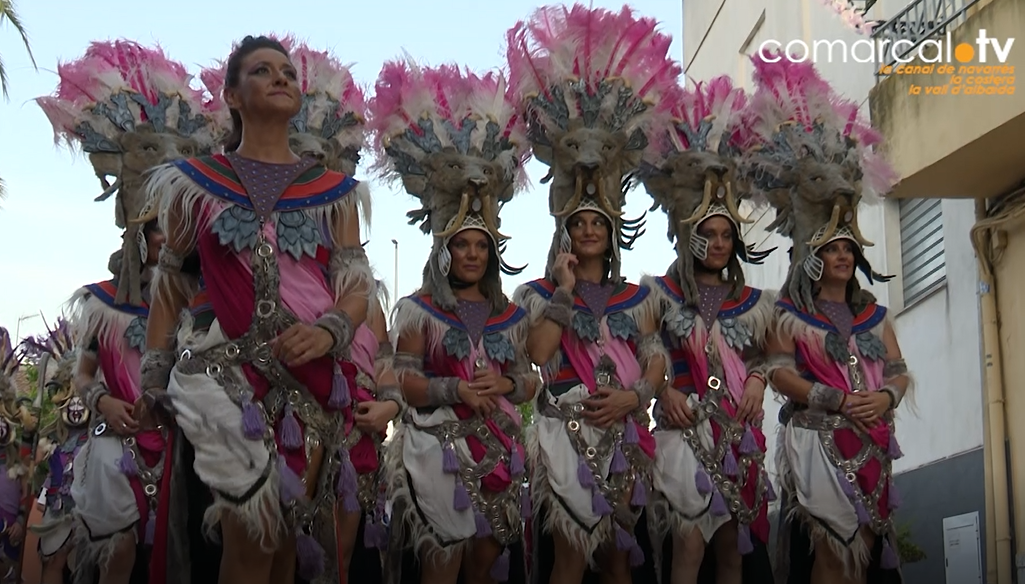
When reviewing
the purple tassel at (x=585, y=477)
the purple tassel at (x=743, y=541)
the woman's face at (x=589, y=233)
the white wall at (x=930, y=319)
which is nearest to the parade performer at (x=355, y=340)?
the purple tassel at (x=585, y=477)

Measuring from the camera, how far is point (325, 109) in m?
8.02

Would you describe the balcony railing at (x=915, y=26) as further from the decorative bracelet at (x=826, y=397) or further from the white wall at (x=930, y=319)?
the decorative bracelet at (x=826, y=397)

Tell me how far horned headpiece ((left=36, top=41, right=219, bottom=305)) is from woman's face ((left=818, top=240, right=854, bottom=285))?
11.3 ft

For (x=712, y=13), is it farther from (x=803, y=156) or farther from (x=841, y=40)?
(x=803, y=156)

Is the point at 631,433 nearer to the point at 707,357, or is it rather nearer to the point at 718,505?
the point at 718,505

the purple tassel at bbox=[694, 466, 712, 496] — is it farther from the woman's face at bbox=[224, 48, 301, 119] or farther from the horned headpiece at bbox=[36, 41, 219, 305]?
→ the woman's face at bbox=[224, 48, 301, 119]

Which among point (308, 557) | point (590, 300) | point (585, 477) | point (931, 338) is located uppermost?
point (931, 338)

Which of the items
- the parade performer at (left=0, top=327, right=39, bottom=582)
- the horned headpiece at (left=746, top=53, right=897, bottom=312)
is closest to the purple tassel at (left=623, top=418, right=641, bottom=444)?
the horned headpiece at (left=746, top=53, right=897, bottom=312)

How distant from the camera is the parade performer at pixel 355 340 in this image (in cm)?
674

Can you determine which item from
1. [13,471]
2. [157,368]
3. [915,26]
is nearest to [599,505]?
[157,368]

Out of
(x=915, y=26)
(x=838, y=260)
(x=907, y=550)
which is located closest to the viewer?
(x=838, y=260)

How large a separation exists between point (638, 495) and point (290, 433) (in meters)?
2.85

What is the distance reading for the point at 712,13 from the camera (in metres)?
20.1

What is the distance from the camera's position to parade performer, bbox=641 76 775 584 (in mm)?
7359
